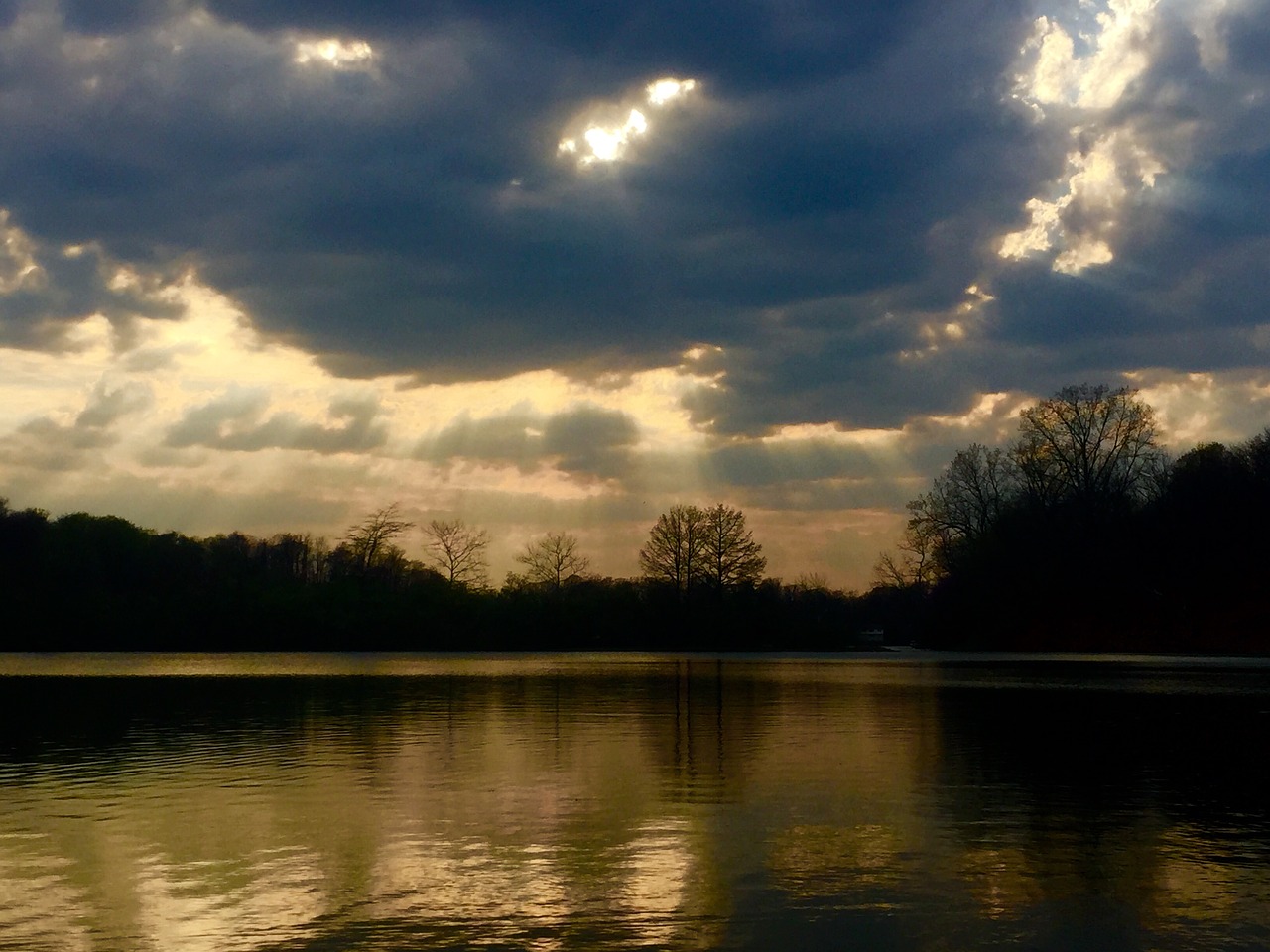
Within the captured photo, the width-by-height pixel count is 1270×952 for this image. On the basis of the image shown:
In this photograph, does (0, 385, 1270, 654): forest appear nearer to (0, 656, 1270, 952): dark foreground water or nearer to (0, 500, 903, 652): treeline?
(0, 500, 903, 652): treeline

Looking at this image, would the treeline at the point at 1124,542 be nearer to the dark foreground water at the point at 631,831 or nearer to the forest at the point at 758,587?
the forest at the point at 758,587

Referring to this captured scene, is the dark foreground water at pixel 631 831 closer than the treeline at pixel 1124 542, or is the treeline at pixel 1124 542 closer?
the dark foreground water at pixel 631 831

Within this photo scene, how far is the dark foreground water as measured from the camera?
11.3m

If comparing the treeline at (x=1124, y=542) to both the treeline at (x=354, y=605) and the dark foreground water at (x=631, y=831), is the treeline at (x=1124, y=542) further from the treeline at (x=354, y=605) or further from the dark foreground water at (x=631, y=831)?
the dark foreground water at (x=631, y=831)

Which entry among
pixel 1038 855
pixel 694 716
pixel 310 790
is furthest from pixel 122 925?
pixel 694 716

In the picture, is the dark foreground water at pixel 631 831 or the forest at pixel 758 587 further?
the forest at pixel 758 587

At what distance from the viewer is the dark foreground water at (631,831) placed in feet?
37.1

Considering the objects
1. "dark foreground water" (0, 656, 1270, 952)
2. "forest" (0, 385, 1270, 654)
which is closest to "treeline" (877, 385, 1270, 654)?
"forest" (0, 385, 1270, 654)

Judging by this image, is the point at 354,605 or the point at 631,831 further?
the point at 354,605

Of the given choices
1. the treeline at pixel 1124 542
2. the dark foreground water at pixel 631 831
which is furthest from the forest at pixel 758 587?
the dark foreground water at pixel 631 831

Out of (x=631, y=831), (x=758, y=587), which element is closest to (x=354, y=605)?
(x=758, y=587)

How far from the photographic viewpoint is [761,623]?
11606 centimetres

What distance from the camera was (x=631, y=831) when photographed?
52.8 feet

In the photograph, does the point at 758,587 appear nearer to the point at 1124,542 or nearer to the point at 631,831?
the point at 1124,542
